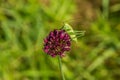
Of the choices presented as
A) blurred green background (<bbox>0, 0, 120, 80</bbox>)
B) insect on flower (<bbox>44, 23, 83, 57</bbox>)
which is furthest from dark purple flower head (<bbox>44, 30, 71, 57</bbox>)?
blurred green background (<bbox>0, 0, 120, 80</bbox>)

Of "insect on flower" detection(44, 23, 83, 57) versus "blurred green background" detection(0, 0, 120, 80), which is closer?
"insect on flower" detection(44, 23, 83, 57)

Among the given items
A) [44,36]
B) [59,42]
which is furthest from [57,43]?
[44,36]

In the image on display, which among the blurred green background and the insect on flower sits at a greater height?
the blurred green background

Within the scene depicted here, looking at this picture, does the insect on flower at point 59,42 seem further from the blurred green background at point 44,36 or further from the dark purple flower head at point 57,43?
the blurred green background at point 44,36

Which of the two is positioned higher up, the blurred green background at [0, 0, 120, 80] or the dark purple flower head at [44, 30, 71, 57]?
the blurred green background at [0, 0, 120, 80]

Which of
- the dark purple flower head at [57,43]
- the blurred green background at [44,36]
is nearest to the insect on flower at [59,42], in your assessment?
the dark purple flower head at [57,43]

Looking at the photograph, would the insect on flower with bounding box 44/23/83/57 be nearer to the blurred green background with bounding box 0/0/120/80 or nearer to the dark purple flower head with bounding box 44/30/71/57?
the dark purple flower head with bounding box 44/30/71/57
